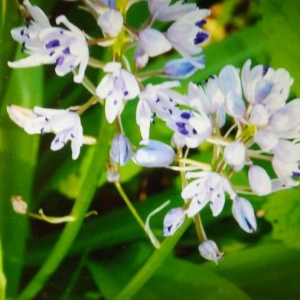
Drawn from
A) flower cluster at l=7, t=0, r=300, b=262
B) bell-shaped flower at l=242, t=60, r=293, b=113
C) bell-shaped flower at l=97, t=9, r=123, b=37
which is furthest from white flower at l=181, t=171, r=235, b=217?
bell-shaped flower at l=97, t=9, r=123, b=37

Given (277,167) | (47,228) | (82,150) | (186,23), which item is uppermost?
(186,23)

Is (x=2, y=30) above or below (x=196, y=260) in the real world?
above

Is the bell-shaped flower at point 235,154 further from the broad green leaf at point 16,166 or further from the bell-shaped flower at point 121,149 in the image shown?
the broad green leaf at point 16,166

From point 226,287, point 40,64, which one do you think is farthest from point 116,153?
point 226,287

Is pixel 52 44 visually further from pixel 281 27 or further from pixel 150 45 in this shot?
pixel 281 27

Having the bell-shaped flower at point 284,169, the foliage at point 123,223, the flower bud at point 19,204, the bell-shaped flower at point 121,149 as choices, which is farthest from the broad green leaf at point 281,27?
the flower bud at point 19,204

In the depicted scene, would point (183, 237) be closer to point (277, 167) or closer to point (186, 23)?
point (277, 167)
